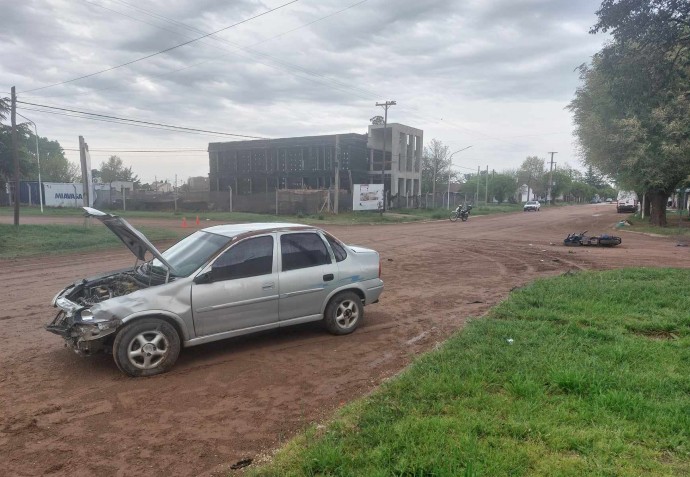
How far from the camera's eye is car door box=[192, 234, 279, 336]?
559 centimetres

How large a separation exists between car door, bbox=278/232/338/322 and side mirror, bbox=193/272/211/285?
2.94 ft

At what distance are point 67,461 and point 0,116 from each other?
25.0 m

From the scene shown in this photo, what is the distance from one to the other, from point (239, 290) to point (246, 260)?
401 millimetres

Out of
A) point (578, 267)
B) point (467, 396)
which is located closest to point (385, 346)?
point (467, 396)

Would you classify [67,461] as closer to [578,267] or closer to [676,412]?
[676,412]

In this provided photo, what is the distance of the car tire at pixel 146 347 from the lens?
5.09m

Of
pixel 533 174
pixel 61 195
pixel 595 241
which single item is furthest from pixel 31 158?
pixel 533 174

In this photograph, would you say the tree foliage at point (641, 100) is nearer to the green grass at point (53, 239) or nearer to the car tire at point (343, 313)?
the car tire at point (343, 313)

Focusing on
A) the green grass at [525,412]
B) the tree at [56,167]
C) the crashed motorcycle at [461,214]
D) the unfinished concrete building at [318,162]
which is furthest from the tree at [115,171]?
the green grass at [525,412]

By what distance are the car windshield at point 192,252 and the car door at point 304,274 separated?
0.81 meters

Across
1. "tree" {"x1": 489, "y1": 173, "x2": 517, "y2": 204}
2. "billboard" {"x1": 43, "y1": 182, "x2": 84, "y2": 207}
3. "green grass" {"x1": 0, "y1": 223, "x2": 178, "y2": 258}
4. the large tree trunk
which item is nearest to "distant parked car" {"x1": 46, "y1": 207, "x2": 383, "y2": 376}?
"green grass" {"x1": 0, "y1": 223, "x2": 178, "y2": 258}

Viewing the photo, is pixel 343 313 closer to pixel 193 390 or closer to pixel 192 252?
pixel 192 252

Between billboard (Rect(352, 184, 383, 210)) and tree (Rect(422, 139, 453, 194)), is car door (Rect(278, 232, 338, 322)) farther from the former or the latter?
tree (Rect(422, 139, 453, 194))

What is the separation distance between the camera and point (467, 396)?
4.29 metres
